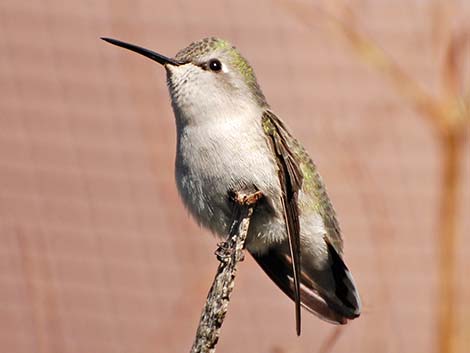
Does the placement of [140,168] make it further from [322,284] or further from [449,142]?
[322,284]

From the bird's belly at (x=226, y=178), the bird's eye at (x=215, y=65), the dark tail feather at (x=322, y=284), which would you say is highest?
the bird's eye at (x=215, y=65)

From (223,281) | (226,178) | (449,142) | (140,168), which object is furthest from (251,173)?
(140,168)

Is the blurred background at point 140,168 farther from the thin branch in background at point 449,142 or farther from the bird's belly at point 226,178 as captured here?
the bird's belly at point 226,178

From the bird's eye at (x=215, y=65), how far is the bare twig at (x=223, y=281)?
2.14 feet

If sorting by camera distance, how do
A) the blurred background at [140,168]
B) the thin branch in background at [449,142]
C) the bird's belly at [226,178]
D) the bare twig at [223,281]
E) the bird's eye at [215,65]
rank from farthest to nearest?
the blurred background at [140,168], the thin branch in background at [449,142], the bird's eye at [215,65], the bird's belly at [226,178], the bare twig at [223,281]

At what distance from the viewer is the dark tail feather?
456 centimetres

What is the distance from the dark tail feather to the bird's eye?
0.80m

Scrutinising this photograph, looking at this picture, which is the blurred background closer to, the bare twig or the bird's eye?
the bird's eye

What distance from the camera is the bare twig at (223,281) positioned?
10.5ft

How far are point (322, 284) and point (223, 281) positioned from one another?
1355 millimetres

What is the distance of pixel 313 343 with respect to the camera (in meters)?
8.48

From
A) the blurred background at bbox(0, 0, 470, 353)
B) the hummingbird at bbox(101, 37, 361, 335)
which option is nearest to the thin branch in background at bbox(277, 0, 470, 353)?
the hummingbird at bbox(101, 37, 361, 335)

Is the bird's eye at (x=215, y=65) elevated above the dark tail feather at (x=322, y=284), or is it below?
above

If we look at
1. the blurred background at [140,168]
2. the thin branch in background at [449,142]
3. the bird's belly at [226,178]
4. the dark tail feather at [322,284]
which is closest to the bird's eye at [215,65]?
the bird's belly at [226,178]
